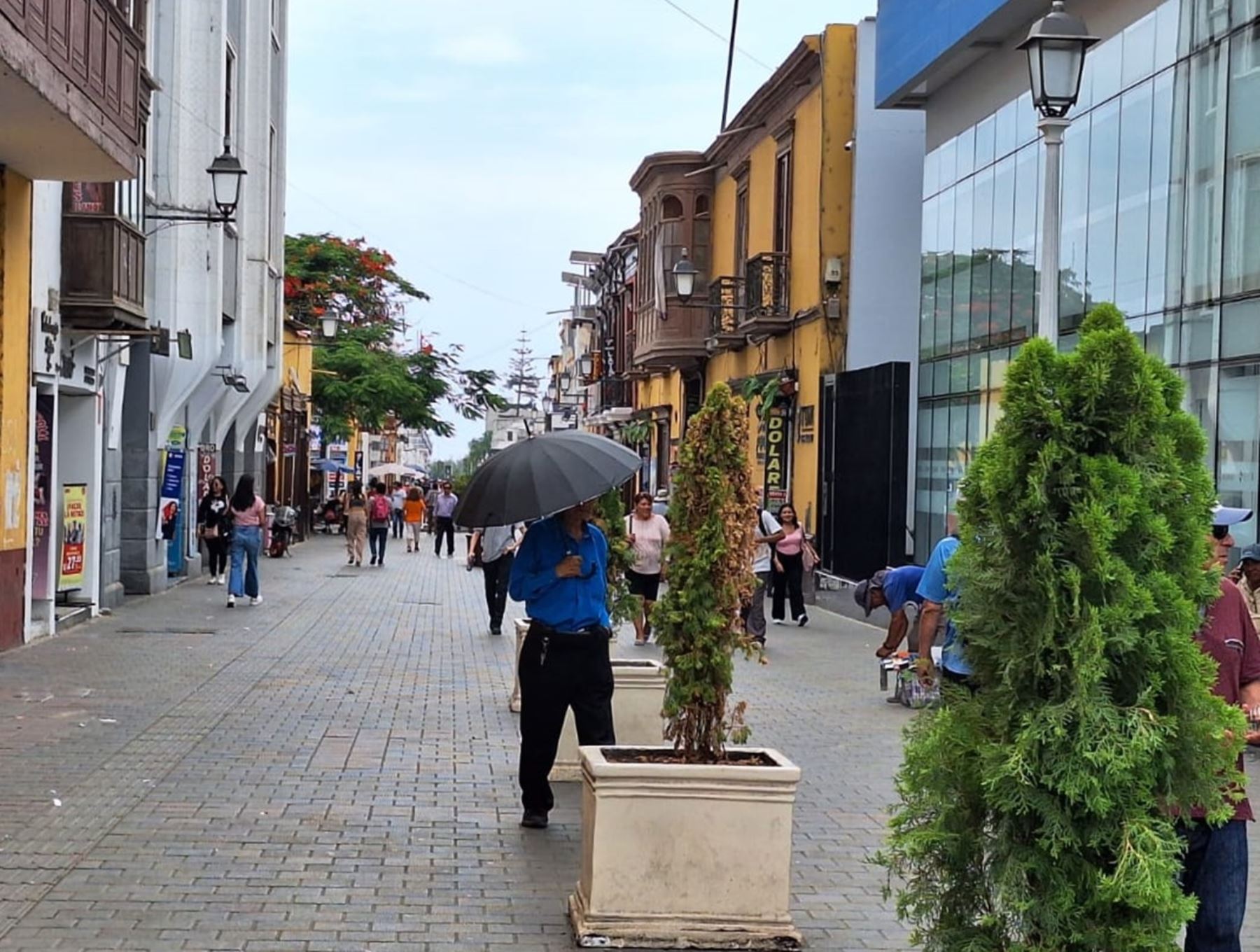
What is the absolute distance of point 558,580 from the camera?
7.75 metres

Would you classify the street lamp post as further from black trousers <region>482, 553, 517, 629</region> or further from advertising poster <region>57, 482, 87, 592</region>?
advertising poster <region>57, 482, 87, 592</region>

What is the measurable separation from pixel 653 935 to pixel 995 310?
50.3 ft

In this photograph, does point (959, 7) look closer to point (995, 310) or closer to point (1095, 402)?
point (995, 310)

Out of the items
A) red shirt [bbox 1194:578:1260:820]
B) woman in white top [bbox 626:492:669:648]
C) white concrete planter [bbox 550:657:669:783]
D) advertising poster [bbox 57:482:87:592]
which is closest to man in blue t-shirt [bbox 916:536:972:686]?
white concrete planter [bbox 550:657:669:783]

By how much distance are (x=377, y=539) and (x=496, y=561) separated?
52.6ft

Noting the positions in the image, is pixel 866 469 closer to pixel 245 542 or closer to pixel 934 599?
pixel 245 542

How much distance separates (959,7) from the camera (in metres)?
19.5

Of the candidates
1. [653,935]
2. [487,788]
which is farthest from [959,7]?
[653,935]

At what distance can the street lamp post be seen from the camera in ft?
36.0

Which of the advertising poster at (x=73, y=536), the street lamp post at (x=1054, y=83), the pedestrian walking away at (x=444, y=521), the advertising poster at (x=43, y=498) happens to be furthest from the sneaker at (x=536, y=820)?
the pedestrian walking away at (x=444, y=521)

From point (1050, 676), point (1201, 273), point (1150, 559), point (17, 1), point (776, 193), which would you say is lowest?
point (1050, 676)

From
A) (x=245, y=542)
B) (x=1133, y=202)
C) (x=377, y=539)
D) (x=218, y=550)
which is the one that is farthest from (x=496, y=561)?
(x=377, y=539)

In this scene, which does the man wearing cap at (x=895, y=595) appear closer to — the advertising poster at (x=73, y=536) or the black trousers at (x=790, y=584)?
the black trousers at (x=790, y=584)

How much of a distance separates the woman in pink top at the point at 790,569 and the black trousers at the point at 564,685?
12.0 meters
